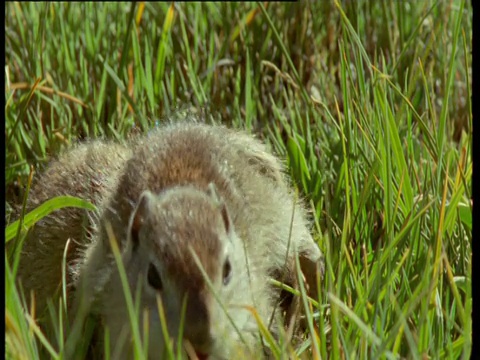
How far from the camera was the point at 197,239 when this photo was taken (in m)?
2.03

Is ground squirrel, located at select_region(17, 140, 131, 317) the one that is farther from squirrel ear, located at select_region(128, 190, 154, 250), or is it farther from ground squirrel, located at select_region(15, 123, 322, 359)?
squirrel ear, located at select_region(128, 190, 154, 250)

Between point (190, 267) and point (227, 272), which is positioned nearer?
point (190, 267)

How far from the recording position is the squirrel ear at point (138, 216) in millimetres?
2166

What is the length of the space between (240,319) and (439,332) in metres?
0.48

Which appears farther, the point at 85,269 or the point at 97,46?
the point at 97,46

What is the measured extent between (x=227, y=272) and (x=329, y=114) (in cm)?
73

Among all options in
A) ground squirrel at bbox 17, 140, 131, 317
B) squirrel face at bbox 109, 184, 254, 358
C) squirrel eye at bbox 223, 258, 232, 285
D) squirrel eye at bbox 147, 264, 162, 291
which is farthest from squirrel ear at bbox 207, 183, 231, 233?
ground squirrel at bbox 17, 140, 131, 317

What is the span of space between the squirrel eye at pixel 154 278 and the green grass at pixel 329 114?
0.29 metres

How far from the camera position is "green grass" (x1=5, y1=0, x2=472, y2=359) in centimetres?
211

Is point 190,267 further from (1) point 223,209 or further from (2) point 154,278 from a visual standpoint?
(1) point 223,209

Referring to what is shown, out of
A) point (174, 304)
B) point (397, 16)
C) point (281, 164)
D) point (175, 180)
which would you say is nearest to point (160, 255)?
point (174, 304)

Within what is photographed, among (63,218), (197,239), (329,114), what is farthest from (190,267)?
(63,218)

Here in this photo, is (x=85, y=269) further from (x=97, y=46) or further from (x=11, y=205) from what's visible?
(x=97, y=46)

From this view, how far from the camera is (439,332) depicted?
2119 mm
